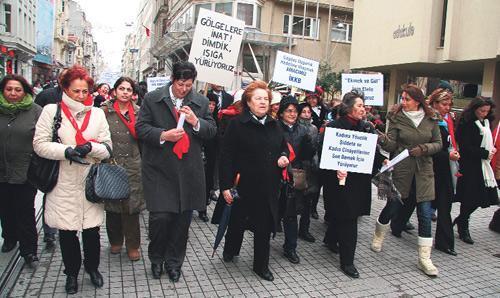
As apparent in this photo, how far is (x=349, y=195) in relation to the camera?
488cm

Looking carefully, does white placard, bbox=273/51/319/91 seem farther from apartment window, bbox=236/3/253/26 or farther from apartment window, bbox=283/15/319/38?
apartment window, bbox=283/15/319/38

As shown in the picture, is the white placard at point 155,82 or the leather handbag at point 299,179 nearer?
the leather handbag at point 299,179

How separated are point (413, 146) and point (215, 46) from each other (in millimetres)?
2742

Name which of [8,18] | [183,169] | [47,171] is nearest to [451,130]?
[183,169]

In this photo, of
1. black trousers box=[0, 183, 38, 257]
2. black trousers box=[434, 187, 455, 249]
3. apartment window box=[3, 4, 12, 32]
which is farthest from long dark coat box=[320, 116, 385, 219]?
apartment window box=[3, 4, 12, 32]

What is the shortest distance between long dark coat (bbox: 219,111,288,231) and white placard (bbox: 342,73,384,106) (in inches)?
126

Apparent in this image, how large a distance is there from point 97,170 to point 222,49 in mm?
2651

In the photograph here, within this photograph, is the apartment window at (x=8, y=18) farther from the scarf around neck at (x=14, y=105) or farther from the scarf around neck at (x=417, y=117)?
the scarf around neck at (x=417, y=117)

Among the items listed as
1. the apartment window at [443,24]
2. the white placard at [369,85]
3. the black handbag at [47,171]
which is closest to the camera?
the black handbag at [47,171]

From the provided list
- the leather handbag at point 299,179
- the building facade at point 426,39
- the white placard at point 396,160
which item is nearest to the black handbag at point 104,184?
the leather handbag at point 299,179

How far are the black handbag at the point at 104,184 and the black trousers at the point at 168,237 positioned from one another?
0.49m

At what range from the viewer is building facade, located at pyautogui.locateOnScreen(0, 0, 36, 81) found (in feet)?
117

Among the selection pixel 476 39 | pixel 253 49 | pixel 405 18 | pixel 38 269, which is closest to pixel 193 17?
pixel 253 49

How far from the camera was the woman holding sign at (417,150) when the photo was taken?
515 cm
